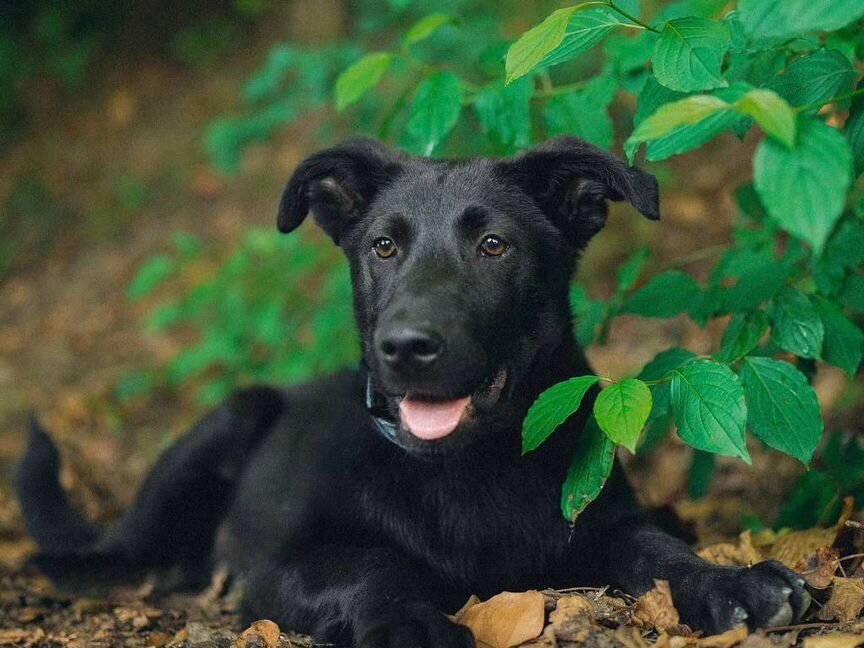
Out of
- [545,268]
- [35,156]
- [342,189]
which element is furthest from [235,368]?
[35,156]

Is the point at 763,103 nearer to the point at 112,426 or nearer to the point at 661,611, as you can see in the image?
the point at 661,611

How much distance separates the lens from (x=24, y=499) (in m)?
4.29

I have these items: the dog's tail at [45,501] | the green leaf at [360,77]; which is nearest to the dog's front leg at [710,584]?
the green leaf at [360,77]

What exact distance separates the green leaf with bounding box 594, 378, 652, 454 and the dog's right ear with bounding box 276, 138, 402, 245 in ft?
4.23

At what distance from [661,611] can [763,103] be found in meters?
1.31

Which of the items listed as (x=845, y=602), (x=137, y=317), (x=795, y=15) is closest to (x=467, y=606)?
(x=845, y=602)

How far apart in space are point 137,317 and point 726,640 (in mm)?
6999

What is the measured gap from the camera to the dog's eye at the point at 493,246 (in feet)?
10.2

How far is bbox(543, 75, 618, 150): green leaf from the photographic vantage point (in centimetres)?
330

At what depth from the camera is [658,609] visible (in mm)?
2596

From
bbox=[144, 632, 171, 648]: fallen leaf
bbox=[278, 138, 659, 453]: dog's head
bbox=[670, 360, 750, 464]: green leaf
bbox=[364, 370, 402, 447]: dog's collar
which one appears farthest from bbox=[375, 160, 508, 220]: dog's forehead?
bbox=[144, 632, 171, 648]: fallen leaf

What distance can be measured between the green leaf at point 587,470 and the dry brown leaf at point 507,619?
28 cm

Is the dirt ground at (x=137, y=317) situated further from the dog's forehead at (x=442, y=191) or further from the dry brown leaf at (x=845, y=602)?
the dog's forehead at (x=442, y=191)

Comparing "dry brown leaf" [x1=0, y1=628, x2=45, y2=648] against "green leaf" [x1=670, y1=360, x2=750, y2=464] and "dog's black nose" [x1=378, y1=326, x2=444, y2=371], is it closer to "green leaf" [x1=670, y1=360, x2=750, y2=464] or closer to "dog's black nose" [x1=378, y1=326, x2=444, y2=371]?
"dog's black nose" [x1=378, y1=326, x2=444, y2=371]
